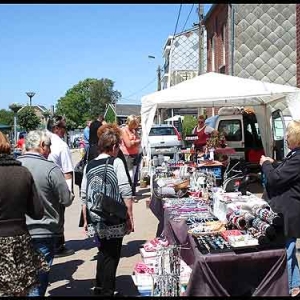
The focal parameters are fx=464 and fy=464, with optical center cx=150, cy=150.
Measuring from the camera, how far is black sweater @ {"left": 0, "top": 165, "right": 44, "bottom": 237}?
344 cm

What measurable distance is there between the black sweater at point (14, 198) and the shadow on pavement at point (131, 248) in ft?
10.0

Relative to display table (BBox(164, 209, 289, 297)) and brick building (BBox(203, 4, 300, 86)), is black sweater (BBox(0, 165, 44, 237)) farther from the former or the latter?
brick building (BBox(203, 4, 300, 86))

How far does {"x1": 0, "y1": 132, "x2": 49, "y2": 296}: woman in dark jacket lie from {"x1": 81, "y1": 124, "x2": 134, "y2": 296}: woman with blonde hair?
877mm

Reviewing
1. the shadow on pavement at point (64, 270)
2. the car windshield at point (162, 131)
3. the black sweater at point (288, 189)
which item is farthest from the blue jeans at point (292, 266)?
the car windshield at point (162, 131)

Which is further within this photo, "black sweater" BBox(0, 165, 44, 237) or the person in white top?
the person in white top

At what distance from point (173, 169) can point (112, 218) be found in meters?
3.97

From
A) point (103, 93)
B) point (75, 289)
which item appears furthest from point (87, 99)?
point (75, 289)

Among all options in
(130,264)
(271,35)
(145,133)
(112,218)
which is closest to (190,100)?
(145,133)

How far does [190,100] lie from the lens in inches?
336

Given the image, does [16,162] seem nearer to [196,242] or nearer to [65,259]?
[196,242]

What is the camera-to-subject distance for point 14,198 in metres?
3.46

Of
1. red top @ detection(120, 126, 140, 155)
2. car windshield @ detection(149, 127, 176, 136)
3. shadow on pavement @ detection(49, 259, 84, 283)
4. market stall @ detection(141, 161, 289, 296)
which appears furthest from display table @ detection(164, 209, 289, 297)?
car windshield @ detection(149, 127, 176, 136)

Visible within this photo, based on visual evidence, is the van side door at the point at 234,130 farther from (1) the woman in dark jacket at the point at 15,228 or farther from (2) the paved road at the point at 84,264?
(1) the woman in dark jacket at the point at 15,228

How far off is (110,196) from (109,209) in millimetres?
133
